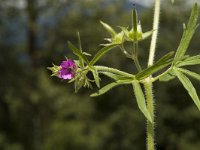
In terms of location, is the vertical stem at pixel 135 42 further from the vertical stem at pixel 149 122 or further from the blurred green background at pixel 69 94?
the blurred green background at pixel 69 94

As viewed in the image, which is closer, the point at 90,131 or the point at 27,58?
the point at 90,131

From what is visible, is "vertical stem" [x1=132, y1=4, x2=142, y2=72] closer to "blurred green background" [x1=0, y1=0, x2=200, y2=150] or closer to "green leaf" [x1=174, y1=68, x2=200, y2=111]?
"green leaf" [x1=174, y1=68, x2=200, y2=111]

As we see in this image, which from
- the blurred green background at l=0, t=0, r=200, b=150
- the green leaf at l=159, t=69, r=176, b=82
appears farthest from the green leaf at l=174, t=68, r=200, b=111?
the blurred green background at l=0, t=0, r=200, b=150

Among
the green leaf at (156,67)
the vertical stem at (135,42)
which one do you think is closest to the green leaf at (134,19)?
the vertical stem at (135,42)

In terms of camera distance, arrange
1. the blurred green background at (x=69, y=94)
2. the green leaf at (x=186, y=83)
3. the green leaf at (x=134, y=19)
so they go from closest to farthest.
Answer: the green leaf at (x=134, y=19) < the green leaf at (x=186, y=83) < the blurred green background at (x=69, y=94)

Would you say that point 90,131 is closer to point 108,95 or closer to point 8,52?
point 108,95

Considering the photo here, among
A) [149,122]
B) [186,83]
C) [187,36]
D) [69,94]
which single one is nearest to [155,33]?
[187,36]

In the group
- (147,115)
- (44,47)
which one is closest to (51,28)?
(44,47)
